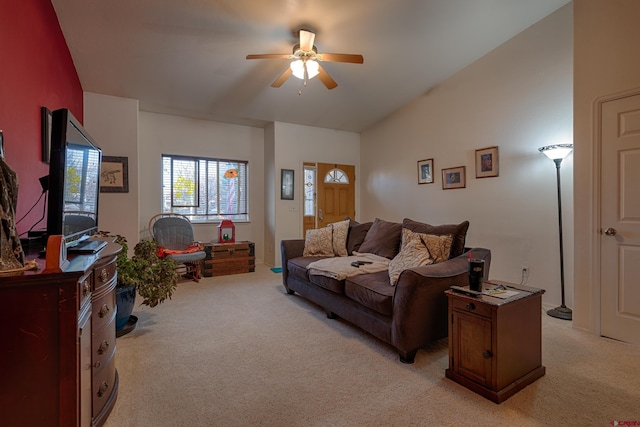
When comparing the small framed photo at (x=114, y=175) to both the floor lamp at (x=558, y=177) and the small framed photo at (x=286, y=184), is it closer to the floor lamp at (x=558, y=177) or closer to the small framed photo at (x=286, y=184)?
the small framed photo at (x=286, y=184)

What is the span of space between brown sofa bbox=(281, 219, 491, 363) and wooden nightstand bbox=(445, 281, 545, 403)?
0.73ft

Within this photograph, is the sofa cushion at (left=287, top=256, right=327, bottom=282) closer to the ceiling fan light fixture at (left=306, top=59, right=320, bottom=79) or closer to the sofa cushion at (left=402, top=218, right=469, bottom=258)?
the sofa cushion at (left=402, top=218, right=469, bottom=258)

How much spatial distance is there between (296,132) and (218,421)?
15.8ft

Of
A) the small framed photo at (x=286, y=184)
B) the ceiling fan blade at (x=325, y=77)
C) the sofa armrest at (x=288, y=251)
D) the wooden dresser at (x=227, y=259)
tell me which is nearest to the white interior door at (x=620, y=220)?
Answer: the ceiling fan blade at (x=325, y=77)

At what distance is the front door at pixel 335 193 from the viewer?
5902 mm

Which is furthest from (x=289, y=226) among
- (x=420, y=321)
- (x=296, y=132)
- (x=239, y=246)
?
(x=420, y=321)

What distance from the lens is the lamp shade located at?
304 centimetres

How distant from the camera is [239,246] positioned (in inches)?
201

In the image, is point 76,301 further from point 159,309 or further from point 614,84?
point 614,84

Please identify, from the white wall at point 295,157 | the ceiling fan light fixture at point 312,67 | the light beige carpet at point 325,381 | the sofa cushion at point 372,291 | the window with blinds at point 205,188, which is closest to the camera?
the light beige carpet at point 325,381

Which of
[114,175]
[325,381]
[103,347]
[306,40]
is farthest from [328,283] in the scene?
[114,175]

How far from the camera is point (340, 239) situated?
380cm

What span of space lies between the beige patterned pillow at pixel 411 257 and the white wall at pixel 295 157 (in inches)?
120

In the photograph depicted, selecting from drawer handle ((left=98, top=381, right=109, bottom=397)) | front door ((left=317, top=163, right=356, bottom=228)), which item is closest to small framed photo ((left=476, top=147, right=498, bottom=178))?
front door ((left=317, top=163, right=356, bottom=228))
